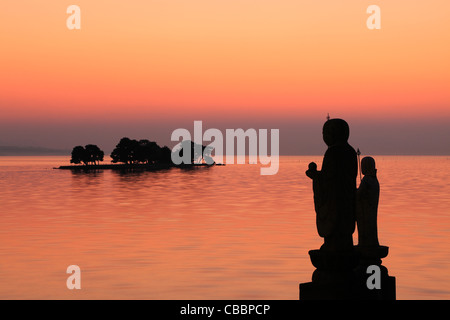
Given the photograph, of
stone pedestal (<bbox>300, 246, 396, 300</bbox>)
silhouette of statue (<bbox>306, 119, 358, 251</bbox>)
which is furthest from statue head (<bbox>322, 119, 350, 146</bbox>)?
stone pedestal (<bbox>300, 246, 396, 300</bbox>)

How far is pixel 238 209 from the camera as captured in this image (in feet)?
134

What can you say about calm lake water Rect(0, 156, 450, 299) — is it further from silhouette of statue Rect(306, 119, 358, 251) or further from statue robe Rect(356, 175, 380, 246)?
silhouette of statue Rect(306, 119, 358, 251)

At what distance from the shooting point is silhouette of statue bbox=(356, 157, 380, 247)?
1017 cm

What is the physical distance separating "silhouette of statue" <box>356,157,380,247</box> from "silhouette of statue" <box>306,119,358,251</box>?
483mm

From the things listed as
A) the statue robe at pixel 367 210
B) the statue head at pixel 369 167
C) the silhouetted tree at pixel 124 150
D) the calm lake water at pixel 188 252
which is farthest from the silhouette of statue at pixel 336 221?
the silhouetted tree at pixel 124 150

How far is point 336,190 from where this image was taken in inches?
378

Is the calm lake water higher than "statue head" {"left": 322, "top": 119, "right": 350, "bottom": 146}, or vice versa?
"statue head" {"left": 322, "top": 119, "right": 350, "bottom": 146}

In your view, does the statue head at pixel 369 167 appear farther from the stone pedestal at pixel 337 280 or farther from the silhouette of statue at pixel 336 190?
the stone pedestal at pixel 337 280

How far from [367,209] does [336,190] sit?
0.91 metres

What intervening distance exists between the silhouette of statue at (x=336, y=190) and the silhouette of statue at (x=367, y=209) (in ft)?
1.59

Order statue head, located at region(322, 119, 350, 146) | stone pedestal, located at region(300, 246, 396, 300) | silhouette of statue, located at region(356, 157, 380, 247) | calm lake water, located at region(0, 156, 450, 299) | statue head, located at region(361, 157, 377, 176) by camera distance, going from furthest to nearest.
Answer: calm lake water, located at region(0, 156, 450, 299) < statue head, located at region(361, 157, 377, 176) < silhouette of statue, located at region(356, 157, 380, 247) < statue head, located at region(322, 119, 350, 146) < stone pedestal, located at region(300, 246, 396, 300)

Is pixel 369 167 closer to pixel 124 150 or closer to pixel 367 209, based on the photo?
pixel 367 209
